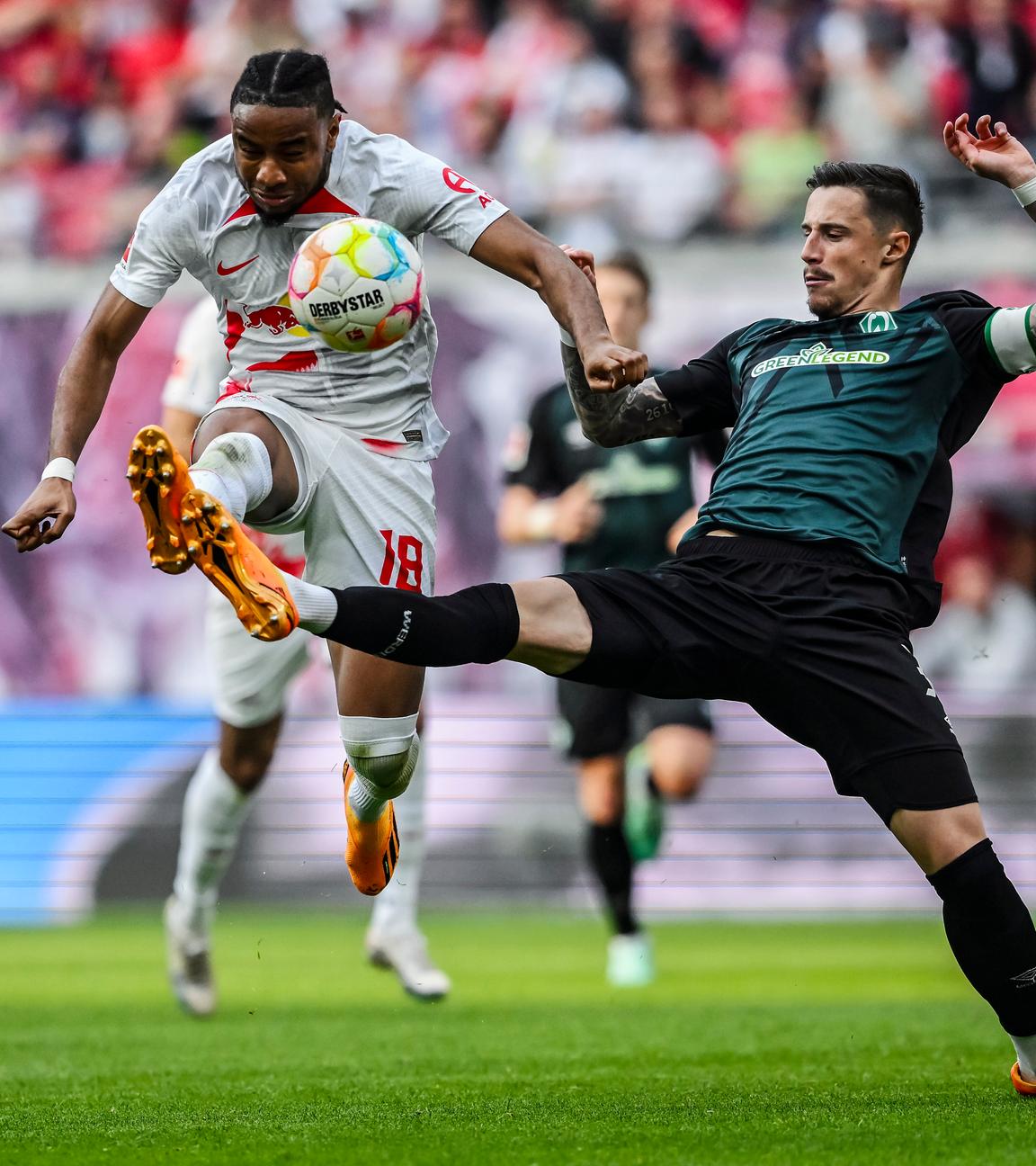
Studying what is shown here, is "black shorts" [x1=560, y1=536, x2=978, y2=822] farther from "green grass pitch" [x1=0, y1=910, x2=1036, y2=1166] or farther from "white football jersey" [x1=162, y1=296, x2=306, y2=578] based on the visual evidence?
"white football jersey" [x1=162, y1=296, x2=306, y2=578]

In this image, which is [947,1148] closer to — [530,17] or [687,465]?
[687,465]

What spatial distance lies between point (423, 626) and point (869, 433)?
1238 millimetres

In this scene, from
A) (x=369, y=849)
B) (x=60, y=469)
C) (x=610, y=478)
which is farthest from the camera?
(x=610, y=478)

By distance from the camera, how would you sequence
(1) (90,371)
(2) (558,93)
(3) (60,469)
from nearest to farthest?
(3) (60,469), (1) (90,371), (2) (558,93)

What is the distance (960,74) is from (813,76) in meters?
1.16

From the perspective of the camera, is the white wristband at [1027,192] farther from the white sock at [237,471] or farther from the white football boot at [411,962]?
the white football boot at [411,962]

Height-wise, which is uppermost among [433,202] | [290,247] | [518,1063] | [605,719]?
[433,202]

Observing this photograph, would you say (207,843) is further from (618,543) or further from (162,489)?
(162,489)

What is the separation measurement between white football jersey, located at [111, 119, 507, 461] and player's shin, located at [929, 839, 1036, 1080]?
211 cm

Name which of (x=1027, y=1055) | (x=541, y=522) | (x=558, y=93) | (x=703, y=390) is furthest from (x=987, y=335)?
(x=558, y=93)

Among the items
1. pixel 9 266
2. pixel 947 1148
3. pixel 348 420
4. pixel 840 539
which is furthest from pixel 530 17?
pixel 947 1148

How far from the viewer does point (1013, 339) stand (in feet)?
14.0

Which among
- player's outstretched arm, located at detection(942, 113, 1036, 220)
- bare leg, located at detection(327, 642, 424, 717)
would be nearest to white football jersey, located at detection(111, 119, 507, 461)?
bare leg, located at detection(327, 642, 424, 717)

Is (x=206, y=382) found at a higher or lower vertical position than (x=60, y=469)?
lower
